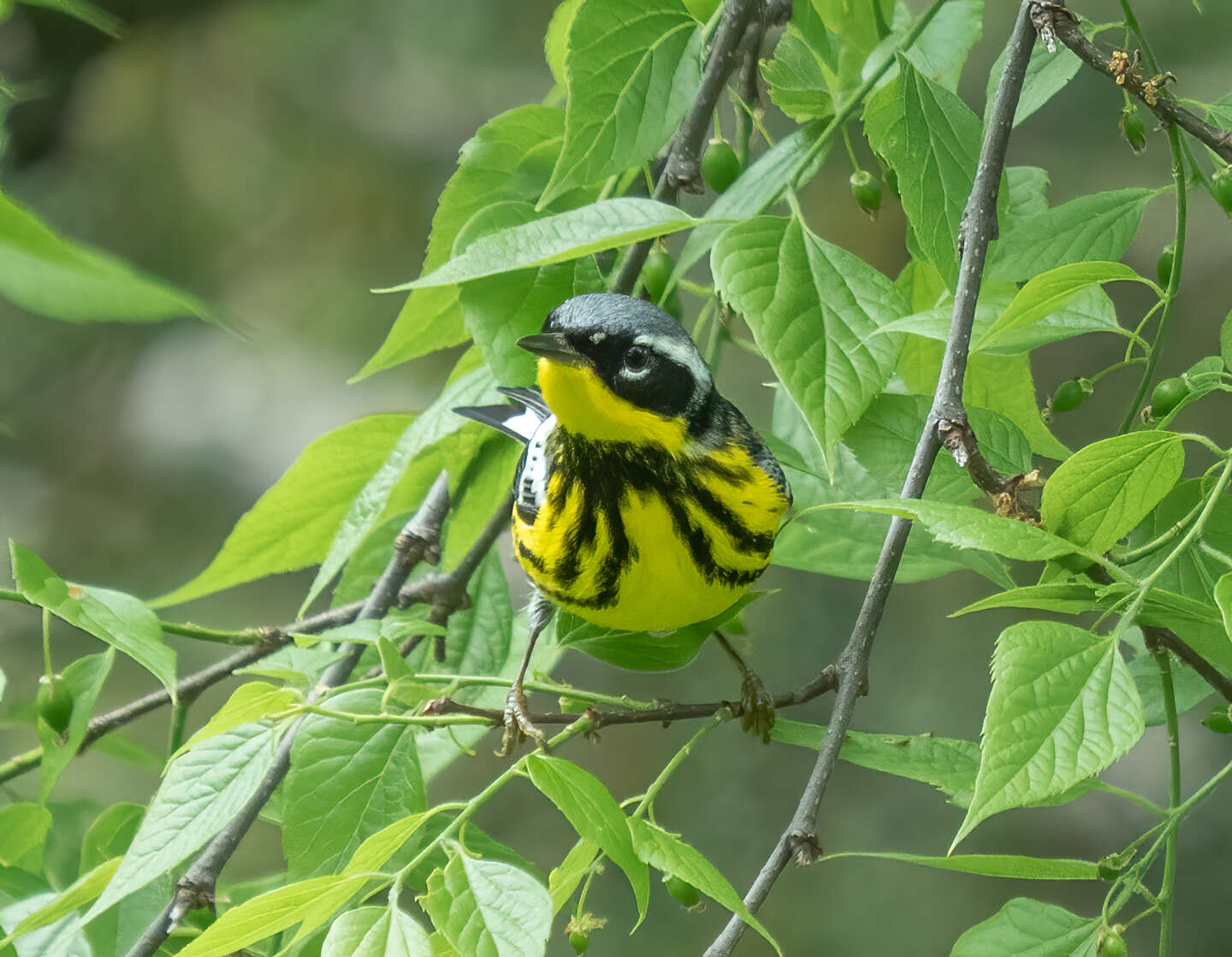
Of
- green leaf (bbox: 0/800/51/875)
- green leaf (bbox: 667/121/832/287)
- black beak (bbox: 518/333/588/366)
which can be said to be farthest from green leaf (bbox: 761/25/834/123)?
green leaf (bbox: 0/800/51/875)

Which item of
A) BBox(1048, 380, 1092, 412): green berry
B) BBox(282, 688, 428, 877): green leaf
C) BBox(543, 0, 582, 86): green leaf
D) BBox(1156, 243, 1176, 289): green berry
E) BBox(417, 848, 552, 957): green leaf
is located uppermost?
BBox(543, 0, 582, 86): green leaf

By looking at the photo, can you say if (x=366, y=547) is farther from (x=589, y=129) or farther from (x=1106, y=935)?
(x=1106, y=935)

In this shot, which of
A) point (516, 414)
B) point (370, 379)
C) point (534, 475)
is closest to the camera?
point (534, 475)

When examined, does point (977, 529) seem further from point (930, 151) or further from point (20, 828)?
point (20, 828)

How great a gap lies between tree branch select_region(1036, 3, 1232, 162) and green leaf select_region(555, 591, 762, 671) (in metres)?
0.50

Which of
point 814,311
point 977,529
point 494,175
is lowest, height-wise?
point 977,529

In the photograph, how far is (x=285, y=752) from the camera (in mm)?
934

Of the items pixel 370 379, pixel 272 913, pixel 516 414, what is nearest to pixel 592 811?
pixel 272 913

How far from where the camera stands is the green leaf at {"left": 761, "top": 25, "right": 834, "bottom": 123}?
97cm

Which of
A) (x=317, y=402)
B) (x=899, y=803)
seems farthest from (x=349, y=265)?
(x=899, y=803)

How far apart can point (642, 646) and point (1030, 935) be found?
1.16ft

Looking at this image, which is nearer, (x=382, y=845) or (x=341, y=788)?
(x=382, y=845)

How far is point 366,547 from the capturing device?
4.13ft

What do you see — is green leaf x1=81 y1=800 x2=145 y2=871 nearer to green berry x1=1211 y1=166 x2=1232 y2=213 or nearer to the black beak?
the black beak
